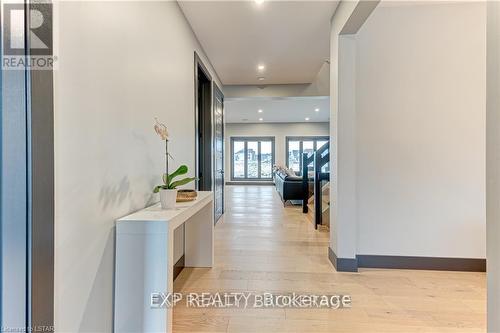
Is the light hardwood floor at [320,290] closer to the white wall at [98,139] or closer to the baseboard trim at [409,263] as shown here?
the baseboard trim at [409,263]

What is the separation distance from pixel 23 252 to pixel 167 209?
2.72 ft

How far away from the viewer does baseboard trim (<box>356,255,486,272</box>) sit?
102 inches

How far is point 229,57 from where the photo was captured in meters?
3.99

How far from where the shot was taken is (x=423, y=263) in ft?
8.65

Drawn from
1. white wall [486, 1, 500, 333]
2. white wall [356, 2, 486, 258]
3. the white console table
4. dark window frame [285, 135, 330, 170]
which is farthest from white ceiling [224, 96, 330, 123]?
white wall [486, 1, 500, 333]

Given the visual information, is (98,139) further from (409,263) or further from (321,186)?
(321,186)

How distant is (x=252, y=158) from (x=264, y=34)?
923 centimetres

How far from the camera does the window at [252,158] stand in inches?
483

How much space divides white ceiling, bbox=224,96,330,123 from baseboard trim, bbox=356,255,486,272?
5132 millimetres

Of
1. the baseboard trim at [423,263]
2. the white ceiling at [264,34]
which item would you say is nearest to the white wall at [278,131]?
the white ceiling at [264,34]

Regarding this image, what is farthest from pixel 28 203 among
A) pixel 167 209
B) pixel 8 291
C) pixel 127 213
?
pixel 167 209

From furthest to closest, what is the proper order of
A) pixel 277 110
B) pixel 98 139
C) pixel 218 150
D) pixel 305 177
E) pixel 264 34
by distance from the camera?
pixel 277 110 < pixel 305 177 < pixel 218 150 < pixel 264 34 < pixel 98 139

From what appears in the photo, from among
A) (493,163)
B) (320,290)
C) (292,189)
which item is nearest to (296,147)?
(292,189)

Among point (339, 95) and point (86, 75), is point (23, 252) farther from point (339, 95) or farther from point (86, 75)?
point (339, 95)
